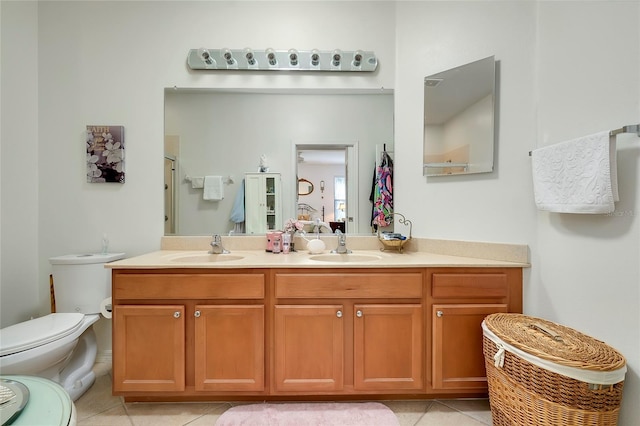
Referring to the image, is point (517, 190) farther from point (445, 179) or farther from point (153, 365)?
point (153, 365)

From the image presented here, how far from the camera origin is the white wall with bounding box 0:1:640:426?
5.06 ft

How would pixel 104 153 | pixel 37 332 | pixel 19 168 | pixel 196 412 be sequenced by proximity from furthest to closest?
1. pixel 104 153
2. pixel 19 168
3. pixel 196 412
4. pixel 37 332

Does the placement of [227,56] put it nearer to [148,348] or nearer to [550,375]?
[148,348]

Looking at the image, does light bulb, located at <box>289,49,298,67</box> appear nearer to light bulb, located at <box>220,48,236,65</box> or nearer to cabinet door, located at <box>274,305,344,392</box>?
light bulb, located at <box>220,48,236,65</box>

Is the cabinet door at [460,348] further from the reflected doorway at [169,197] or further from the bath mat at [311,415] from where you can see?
the reflected doorway at [169,197]

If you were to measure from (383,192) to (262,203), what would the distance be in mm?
909

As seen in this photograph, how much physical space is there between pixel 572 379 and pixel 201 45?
9.14ft

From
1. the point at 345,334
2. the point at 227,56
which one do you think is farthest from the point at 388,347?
the point at 227,56

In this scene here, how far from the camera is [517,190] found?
1.56 metres

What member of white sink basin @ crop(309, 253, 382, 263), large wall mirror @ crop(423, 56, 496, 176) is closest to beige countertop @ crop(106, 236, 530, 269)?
white sink basin @ crop(309, 253, 382, 263)

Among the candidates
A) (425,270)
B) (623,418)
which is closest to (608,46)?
Answer: (425,270)

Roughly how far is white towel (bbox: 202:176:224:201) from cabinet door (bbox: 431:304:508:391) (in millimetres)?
1628

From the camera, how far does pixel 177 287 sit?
1.42 metres

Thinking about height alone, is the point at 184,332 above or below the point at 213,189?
below
